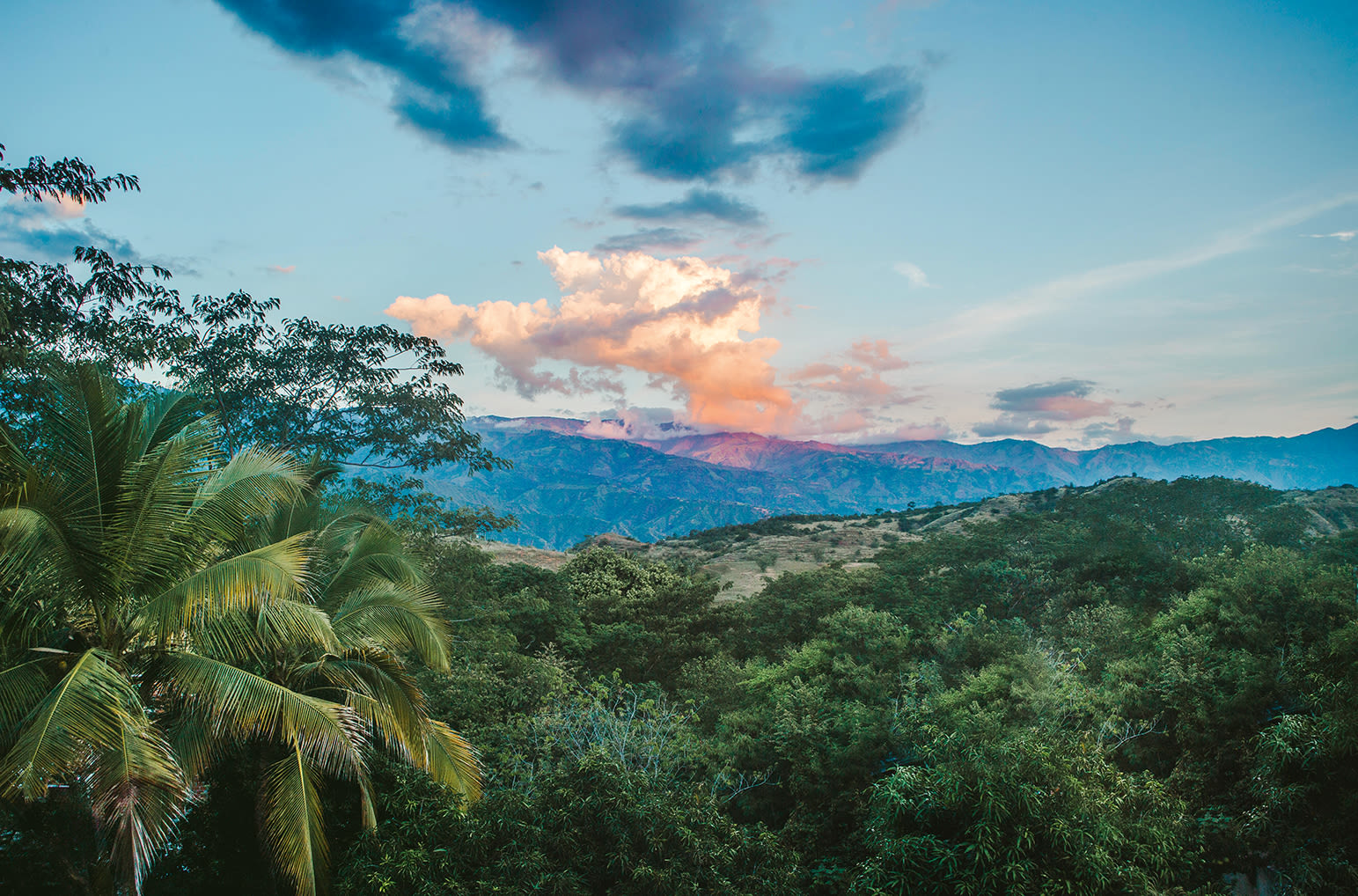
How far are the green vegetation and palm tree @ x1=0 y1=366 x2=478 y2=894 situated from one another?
0.10 ft

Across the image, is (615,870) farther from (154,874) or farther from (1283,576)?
(1283,576)

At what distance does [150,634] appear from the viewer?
22.9 ft

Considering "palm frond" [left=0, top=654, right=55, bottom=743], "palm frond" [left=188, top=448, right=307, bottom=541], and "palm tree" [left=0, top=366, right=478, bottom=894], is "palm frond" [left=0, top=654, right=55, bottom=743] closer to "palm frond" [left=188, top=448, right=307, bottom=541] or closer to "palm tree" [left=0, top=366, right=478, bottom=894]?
"palm tree" [left=0, top=366, right=478, bottom=894]

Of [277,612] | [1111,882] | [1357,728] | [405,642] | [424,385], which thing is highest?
[424,385]

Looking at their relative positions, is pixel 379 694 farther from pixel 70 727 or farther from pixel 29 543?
pixel 29 543

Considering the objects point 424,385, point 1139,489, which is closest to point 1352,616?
point 424,385

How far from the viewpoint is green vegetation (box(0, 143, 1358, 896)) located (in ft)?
22.0

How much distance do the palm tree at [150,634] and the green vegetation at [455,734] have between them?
0.03m

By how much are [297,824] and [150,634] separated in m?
2.57

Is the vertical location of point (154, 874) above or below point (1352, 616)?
below

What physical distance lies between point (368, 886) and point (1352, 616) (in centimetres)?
1602

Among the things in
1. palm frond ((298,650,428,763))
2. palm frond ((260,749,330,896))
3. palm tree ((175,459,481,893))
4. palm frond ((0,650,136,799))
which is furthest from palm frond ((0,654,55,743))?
palm frond ((298,650,428,763))

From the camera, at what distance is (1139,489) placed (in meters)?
39.1

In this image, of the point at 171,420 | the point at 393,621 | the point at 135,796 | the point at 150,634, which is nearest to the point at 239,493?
the point at 171,420
